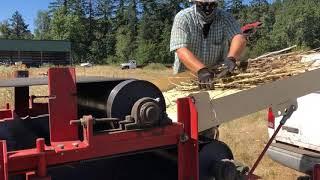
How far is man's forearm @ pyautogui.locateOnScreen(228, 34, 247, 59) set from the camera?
501cm

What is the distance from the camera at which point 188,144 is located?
386cm

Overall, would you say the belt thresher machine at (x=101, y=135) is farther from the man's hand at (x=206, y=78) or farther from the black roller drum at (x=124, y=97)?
the man's hand at (x=206, y=78)

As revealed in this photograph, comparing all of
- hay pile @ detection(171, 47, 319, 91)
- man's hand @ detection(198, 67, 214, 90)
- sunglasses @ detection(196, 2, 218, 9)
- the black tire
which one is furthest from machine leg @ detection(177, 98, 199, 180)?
sunglasses @ detection(196, 2, 218, 9)

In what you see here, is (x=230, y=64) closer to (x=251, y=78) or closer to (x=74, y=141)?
(x=251, y=78)

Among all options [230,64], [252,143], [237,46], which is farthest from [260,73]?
[252,143]

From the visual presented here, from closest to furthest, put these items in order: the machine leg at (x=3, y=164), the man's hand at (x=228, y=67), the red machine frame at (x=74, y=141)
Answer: the machine leg at (x=3, y=164) → the red machine frame at (x=74, y=141) → the man's hand at (x=228, y=67)

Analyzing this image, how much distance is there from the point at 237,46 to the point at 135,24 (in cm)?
12779

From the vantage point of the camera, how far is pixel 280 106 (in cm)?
458

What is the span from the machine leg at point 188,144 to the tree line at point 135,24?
86496 mm

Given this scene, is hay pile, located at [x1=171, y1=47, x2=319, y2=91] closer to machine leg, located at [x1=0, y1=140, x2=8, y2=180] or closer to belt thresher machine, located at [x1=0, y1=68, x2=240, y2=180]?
belt thresher machine, located at [x1=0, y1=68, x2=240, y2=180]

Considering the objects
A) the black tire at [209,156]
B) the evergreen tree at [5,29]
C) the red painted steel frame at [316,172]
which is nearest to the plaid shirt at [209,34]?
the red painted steel frame at [316,172]

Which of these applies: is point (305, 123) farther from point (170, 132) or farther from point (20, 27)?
point (20, 27)

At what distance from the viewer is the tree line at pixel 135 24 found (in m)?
94.6

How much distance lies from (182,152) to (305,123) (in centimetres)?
344
